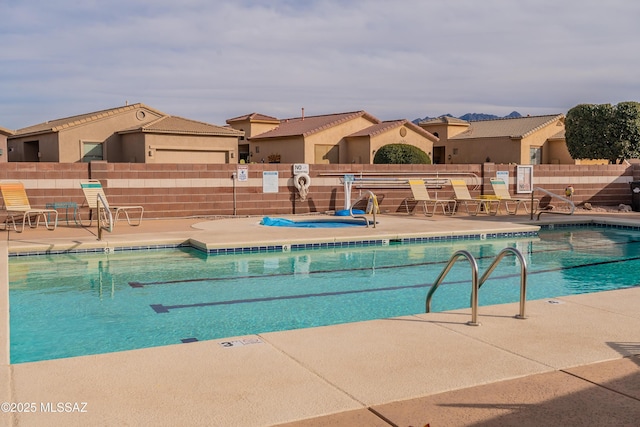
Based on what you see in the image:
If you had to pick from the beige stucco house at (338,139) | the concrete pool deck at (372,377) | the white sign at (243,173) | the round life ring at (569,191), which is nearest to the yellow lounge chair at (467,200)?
the round life ring at (569,191)

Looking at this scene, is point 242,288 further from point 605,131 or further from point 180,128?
point 605,131

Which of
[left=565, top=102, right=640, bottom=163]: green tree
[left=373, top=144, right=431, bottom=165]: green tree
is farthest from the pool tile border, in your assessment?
[left=565, top=102, right=640, bottom=163]: green tree

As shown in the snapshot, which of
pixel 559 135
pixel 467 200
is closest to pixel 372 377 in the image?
pixel 467 200

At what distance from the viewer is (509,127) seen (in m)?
41.3

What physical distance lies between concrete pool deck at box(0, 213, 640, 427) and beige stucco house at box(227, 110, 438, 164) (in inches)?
1189

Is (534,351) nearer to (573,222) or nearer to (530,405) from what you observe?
(530,405)

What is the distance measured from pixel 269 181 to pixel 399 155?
1712cm

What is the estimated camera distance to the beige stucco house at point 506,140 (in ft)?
128

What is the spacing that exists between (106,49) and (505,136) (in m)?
23.7

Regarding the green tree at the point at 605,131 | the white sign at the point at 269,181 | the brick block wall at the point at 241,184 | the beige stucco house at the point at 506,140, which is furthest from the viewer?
the beige stucco house at the point at 506,140

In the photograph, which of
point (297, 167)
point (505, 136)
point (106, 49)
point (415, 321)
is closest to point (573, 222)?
point (297, 167)

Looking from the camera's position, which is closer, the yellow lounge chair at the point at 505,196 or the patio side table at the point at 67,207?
the patio side table at the point at 67,207

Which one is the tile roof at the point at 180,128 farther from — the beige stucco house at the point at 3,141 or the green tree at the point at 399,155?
the green tree at the point at 399,155

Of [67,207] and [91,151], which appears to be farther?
[91,151]
